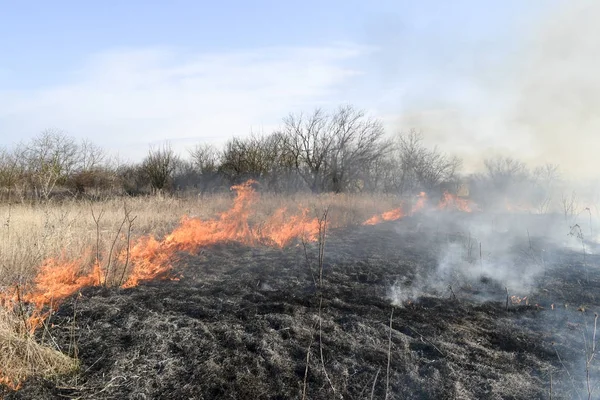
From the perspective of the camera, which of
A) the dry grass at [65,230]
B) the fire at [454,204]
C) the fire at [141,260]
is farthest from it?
the fire at [454,204]

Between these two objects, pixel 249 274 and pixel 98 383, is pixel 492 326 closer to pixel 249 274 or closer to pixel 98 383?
pixel 249 274

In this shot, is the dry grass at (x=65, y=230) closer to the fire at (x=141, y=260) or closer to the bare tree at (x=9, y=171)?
the fire at (x=141, y=260)

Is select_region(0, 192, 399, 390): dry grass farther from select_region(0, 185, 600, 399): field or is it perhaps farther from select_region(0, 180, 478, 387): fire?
select_region(0, 180, 478, 387): fire

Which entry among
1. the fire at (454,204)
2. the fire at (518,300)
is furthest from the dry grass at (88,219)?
the fire at (518,300)

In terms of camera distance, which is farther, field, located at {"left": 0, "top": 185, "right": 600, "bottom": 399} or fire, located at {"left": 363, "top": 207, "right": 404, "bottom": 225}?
fire, located at {"left": 363, "top": 207, "right": 404, "bottom": 225}

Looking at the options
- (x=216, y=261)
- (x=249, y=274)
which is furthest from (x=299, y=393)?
(x=216, y=261)

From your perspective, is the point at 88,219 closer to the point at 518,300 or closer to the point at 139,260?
the point at 139,260

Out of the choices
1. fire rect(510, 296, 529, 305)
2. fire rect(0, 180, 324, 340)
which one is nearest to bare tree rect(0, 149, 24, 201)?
fire rect(0, 180, 324, 340)

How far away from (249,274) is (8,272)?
3.91m

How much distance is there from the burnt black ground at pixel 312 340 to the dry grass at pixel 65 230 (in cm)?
29

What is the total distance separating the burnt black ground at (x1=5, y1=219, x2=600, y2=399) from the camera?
342 cm

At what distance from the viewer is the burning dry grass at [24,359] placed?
3277 millimetres

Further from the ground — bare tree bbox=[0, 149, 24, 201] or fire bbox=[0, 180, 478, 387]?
bare tree bbox=[0, 149, 24, 201]

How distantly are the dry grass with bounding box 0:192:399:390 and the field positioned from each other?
3cm
